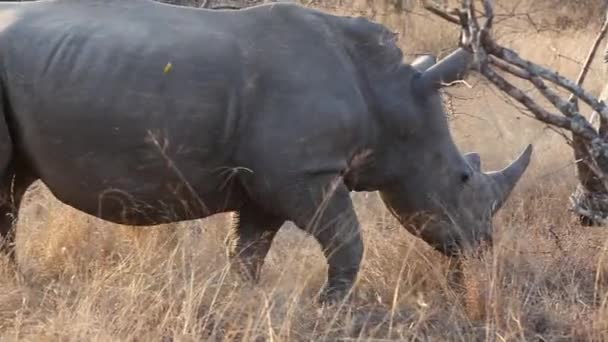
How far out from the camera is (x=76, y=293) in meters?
4.29

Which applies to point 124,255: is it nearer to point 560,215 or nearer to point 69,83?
point 69,83

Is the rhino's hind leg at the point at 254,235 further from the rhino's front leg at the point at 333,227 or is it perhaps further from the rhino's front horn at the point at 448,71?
the rhino's front horn at the point at 448,71

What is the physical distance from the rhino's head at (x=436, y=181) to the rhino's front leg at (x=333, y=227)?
37 cm

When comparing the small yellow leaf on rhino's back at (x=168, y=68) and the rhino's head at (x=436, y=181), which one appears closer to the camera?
the small yellow leaf on rhino's back at (x=168, y=68)

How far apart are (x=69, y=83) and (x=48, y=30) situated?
296 millimetres

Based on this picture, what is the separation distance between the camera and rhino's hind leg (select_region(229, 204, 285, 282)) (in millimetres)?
4840

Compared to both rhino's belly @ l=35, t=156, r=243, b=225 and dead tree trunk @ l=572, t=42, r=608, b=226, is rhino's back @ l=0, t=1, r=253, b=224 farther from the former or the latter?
dead tree trunk @ l=572, t=42, r=608, b=226

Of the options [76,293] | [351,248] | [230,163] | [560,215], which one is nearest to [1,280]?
[76,293]

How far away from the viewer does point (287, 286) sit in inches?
173

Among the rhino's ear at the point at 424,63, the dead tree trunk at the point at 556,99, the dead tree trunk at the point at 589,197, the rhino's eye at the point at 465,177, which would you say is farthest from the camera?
the dead tree trunk at the point at 589,197

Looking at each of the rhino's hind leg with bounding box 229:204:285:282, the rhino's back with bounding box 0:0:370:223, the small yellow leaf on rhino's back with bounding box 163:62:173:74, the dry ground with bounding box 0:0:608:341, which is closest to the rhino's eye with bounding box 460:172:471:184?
the dry ground with bounding box 0:0:608:341

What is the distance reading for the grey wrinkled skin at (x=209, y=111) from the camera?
164 inches

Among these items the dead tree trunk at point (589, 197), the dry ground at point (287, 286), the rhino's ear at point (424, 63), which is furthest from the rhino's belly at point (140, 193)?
the dead tree trunk at point (589, 197)

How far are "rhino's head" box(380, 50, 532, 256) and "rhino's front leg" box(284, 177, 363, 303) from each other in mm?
374
